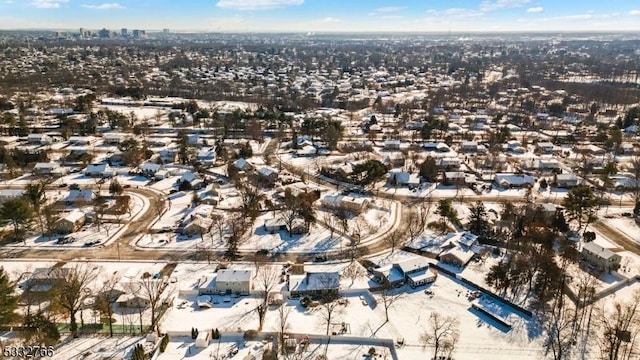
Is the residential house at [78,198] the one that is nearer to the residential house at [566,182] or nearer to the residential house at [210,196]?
the residential house at [210,196]

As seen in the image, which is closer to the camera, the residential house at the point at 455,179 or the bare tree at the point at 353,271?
the bare tree at the point at 353,271

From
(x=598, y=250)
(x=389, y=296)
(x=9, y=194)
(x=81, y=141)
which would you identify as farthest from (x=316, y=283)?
(x=81, y=141)

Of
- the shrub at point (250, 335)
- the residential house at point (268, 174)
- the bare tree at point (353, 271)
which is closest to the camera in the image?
the shrub at point (250, 335)

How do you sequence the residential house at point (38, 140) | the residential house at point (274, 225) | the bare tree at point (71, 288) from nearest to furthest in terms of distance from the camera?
the bare tree at point (71, 288) < the residential house at point (274, 225) < the residential house at point (38, 140)

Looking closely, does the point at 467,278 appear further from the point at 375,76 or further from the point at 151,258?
the point at 375,76

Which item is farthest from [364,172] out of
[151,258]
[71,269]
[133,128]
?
[133,128]

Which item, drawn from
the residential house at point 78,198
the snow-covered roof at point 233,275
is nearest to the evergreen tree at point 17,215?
the residential house at point 78,198

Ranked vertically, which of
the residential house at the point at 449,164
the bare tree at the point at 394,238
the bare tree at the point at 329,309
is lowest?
the bare tree at the point at 329,309
